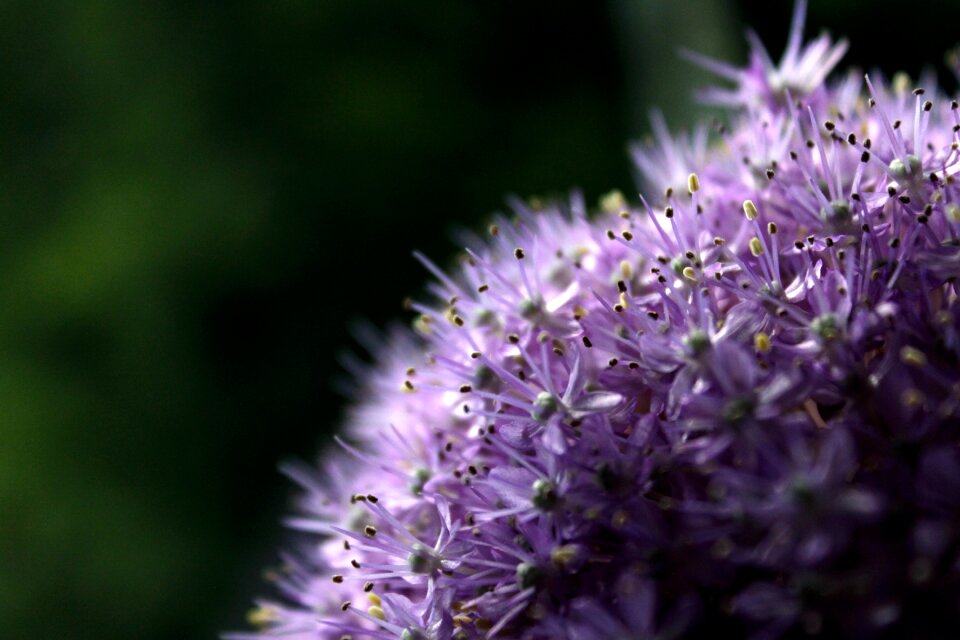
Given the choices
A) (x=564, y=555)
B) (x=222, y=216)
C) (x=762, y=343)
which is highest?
(x=222, y=216)

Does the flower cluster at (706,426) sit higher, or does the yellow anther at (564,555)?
the flower cluster at (706,426)

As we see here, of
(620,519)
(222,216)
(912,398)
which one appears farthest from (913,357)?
(222,216)

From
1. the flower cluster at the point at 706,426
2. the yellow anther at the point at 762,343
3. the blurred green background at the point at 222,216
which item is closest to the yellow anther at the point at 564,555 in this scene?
the flower cluster at the point at 706,426

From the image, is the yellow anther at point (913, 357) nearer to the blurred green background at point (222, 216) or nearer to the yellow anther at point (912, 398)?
the yellow anther at point (912, 398)

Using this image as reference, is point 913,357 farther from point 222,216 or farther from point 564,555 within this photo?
point 222,216

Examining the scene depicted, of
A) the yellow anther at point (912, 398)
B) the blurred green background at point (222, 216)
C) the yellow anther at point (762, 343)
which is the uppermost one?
the blurred green background at point (222, 216)

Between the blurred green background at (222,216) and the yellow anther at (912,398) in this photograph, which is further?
the blurred green background at (222,216)

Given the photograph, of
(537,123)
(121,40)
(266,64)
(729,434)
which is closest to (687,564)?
(729,434)
